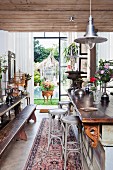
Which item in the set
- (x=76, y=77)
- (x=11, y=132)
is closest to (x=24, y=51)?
(x=76, y=77)

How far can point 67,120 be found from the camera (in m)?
3.85

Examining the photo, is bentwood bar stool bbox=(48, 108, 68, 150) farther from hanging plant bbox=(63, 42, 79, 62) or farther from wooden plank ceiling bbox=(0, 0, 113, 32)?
hanging plant bbox=(63, 42, 79, 62)

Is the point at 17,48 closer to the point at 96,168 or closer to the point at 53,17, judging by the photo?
the point at 53,17

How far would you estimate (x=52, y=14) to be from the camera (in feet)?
18.5

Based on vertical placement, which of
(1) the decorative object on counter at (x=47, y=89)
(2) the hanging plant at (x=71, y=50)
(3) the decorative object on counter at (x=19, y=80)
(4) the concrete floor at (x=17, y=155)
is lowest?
(4) the concrete floor at (x=17, y=155)

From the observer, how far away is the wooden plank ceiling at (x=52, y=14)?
4.77 metres

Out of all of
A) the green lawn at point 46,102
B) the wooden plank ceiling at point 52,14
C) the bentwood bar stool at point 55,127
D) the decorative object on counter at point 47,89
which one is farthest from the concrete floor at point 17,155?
the green lawn at point 46,102

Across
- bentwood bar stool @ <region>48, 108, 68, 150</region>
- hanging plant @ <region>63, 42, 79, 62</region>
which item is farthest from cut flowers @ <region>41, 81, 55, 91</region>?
bentwood bar stool @ <region>48, 108, 68, 150</region>

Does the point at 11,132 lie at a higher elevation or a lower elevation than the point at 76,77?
lower

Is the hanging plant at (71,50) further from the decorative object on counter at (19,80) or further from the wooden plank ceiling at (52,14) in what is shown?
the decorative object on counter at (19,80)

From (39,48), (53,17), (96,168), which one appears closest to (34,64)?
(39,48)

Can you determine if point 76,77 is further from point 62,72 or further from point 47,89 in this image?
point 47,89

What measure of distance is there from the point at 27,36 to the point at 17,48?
602 mm

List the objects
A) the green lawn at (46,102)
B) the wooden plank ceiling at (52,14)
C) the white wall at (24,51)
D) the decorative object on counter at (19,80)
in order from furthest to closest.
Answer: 1. the green lawn at (46,102)
2. the white wall at (24,51)
3. the decorative object on counter at (19,80)
4. the wooden plank ceiling at (52,14)
